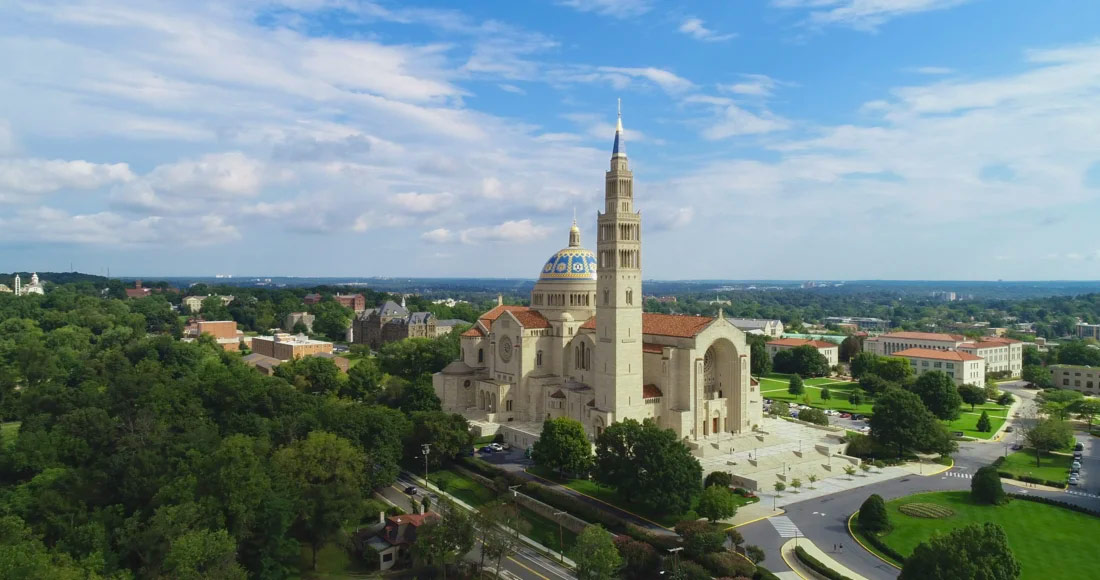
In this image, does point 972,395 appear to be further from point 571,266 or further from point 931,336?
point 571,266

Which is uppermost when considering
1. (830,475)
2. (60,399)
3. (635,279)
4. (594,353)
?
(635,279)

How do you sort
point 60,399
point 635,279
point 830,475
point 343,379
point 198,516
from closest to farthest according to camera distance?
1. point 198,516
2. point 830,475
3. point 635,279
4. point 60,399
5. point 343,379

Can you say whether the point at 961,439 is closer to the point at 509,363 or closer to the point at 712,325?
the point at 712,325

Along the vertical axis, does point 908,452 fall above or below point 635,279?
below

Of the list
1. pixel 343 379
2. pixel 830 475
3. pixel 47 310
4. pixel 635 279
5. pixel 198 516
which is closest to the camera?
pixel 198 516

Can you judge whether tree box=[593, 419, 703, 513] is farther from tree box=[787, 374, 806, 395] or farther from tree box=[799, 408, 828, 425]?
tree box=[787, 374, 806, 395]

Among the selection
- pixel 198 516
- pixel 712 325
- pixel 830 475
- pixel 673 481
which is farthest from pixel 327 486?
pixel 830 475

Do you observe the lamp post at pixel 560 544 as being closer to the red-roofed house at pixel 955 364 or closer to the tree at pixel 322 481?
the tree at pixel 322 481
